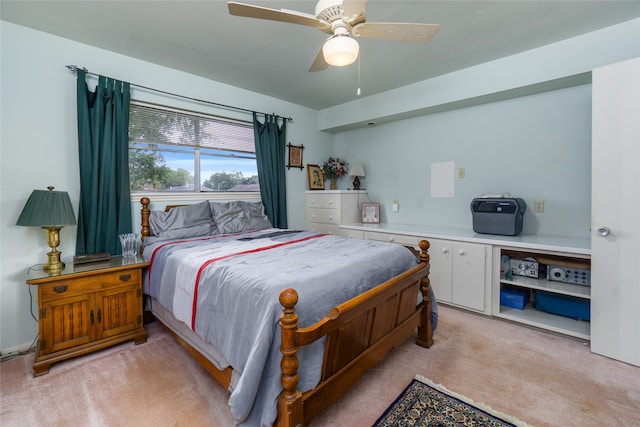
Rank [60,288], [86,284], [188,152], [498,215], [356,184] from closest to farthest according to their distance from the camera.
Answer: [60,288] → [86,284] → [498,215] → [188,152] → [356,184]

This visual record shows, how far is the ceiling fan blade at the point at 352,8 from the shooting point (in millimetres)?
1420

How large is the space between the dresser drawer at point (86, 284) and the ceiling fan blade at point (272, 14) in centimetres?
202

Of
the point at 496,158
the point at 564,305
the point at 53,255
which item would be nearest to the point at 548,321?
the point at 564,305

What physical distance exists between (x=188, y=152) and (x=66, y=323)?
1938mm

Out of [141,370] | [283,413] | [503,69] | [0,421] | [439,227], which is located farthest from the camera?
[439,227]

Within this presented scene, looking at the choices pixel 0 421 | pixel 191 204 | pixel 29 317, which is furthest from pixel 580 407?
pixel 29 317

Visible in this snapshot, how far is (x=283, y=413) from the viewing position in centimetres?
127

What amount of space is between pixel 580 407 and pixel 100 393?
2833mm

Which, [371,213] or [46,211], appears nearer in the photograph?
[46,211]

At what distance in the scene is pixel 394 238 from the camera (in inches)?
132

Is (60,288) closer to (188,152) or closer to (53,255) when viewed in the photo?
(53,255)

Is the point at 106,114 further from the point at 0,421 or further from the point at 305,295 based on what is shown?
the point at 305,295

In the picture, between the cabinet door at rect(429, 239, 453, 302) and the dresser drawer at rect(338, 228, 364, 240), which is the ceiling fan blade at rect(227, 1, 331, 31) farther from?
the dresser drawer at rect(338, 228, 364, 240)

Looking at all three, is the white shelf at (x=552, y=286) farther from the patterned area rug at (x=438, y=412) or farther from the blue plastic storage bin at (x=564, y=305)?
the patterned area rug at (x=438, y=412)
